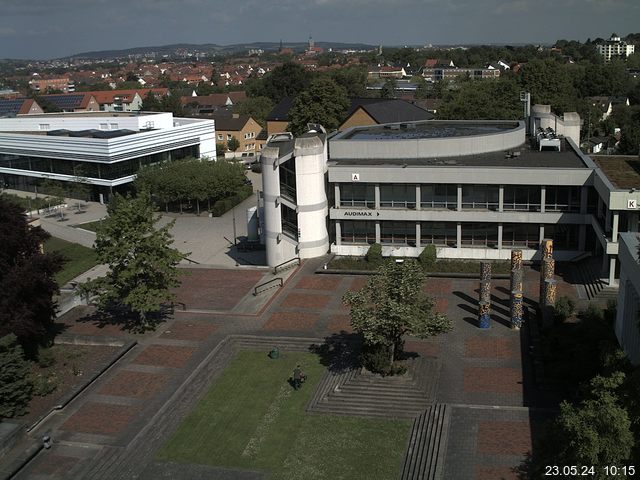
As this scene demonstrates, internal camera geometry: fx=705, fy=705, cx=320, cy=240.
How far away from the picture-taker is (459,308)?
3672cm

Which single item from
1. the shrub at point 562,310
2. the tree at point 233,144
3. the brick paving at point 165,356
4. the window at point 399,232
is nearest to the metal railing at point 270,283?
the brick paving at point 165,356

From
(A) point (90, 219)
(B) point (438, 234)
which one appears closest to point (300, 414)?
(B) point (438, 234)

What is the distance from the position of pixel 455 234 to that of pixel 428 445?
74.0 ft

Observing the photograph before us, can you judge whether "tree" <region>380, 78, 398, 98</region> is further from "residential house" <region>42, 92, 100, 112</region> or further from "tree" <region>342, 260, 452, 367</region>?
"tree" <region>342, 260, 452, 367</region>

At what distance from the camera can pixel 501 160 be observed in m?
46.7

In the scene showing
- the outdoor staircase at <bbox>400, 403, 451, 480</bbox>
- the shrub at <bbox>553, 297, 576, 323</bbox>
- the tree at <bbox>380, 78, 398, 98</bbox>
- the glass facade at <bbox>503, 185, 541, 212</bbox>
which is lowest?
the outdoor staircase at <bbox>400, 403, 451, 480</bbox>

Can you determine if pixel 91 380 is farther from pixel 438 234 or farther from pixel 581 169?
pixel 581 169

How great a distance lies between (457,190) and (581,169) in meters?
7.33

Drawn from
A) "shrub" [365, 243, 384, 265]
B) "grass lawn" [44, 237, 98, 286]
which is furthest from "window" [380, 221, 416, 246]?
"grass lawn" [44, 237, 98, 286]

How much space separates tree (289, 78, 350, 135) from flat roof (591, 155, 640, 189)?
40.3 m

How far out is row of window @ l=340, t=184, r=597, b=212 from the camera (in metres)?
42.9

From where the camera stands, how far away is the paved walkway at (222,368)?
24.2 metres

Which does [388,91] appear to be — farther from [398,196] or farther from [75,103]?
[398,196]

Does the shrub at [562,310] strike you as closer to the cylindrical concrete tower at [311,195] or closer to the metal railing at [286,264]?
the cylindrical concrete tower at [311,195]
